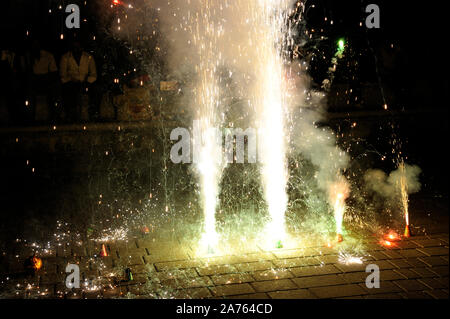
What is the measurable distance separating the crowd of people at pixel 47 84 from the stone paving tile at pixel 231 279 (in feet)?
25.6

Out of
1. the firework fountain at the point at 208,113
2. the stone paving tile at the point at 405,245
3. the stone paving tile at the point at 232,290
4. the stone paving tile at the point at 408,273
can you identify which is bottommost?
the stone paving tile at the point at 232,290

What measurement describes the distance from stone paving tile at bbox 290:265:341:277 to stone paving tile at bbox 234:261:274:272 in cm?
28

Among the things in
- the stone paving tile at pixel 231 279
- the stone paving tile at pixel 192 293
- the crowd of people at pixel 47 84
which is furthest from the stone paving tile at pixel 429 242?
the crowd of people at pixel 47 84

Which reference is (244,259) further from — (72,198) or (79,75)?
(79,75)

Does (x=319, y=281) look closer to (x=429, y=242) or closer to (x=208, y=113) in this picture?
(x=429, y=242)

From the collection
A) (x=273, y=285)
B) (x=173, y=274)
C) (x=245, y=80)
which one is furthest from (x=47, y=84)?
(x=273, y=285)

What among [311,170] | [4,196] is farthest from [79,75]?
[311,170]

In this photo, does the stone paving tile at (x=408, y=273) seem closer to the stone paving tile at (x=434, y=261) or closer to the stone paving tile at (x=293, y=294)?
the stone paving tile at (x=434, y=261)

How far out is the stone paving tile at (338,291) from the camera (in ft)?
14.3

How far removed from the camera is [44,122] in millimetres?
11211
